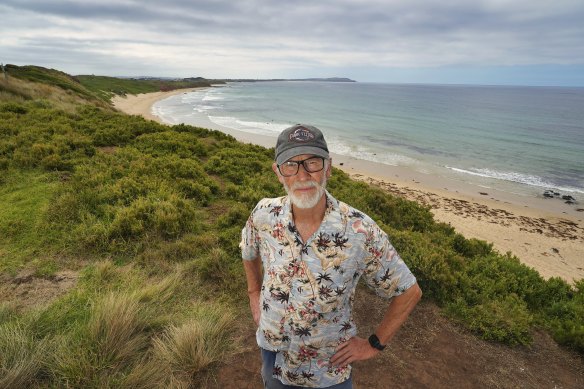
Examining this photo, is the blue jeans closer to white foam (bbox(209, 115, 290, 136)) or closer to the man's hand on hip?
the man's hand on hip

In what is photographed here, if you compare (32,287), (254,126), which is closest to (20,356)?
(32,287)

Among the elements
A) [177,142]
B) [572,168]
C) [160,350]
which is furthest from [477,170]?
[160,350]

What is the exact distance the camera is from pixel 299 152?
225 centimetres

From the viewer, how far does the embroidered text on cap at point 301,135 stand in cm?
229

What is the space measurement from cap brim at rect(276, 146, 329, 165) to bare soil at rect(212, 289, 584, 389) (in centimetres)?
277

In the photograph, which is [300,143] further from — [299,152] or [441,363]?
[441,363]

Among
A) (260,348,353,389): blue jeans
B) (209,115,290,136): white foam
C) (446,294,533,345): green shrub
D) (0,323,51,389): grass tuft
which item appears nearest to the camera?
(260,348,353,389): blue jeans

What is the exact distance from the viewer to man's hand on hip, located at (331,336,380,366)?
240 cm

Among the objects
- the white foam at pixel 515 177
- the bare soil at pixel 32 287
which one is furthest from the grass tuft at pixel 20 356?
the white foam at pixel 515 177

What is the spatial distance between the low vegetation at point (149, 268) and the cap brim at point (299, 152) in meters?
2.70

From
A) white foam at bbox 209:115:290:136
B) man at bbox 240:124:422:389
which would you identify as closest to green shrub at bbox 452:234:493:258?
man at bbox 240:124:422:389

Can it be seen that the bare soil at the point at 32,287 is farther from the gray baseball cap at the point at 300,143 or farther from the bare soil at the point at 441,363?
the gray baseball cap at the point at 300,143

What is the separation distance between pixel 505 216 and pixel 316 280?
62.1 ft

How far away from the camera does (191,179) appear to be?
33.6 ft
